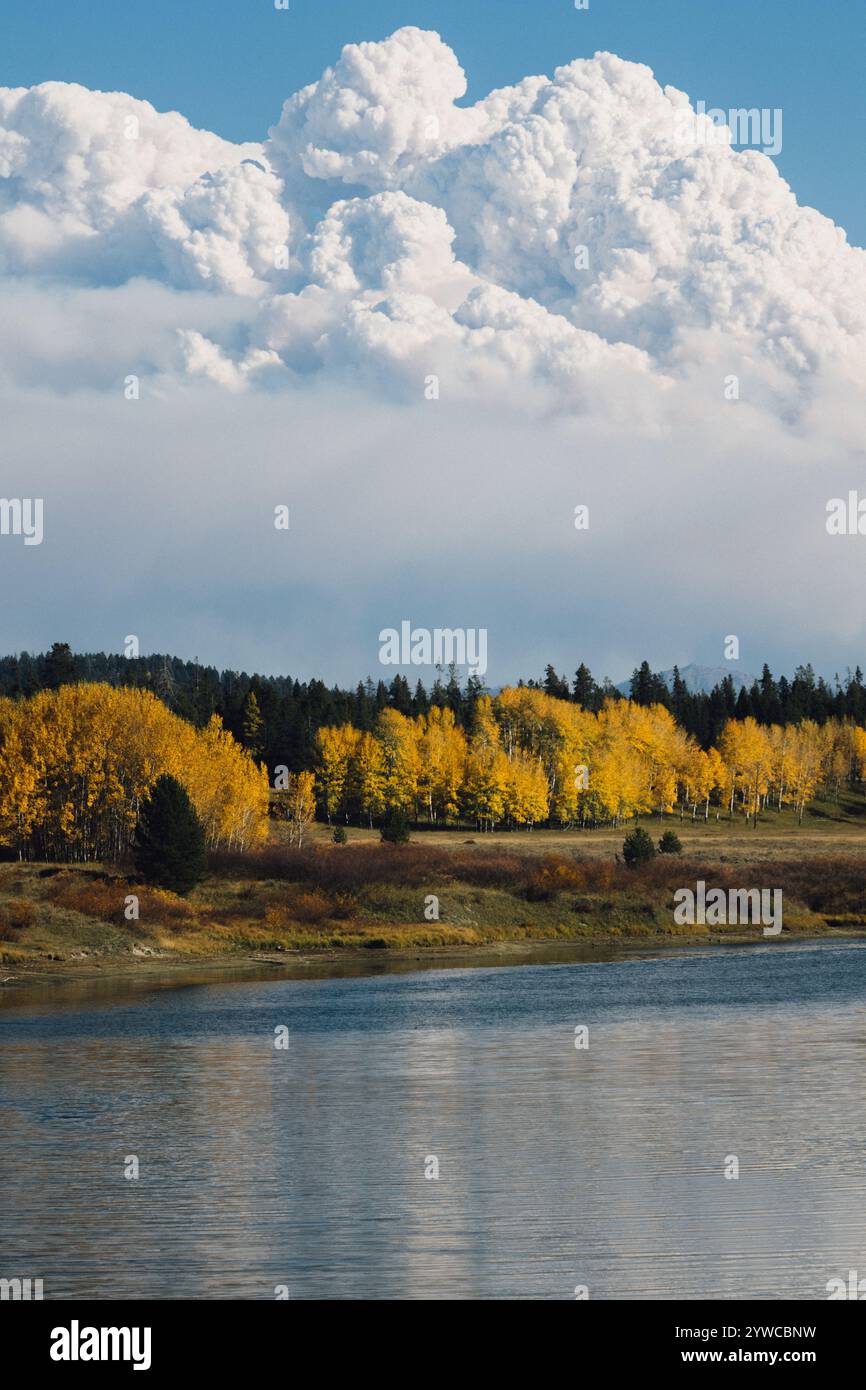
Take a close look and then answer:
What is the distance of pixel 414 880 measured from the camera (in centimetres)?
9981

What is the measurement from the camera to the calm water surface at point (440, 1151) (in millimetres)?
20984

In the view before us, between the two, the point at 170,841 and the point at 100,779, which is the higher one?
the point at 100,779

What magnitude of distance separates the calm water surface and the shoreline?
16.7m

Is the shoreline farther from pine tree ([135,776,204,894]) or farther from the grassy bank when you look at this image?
pine tree ([135,776,204,894])

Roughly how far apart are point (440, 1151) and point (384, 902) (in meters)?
67.7

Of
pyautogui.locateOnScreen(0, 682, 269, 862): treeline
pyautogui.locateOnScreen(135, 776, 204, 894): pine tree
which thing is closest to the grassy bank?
pyautogui.locateOnScreen(135, 776, 204, 894): pine tree

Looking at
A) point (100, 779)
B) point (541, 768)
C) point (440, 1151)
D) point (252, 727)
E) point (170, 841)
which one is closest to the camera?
point (440, 1151)

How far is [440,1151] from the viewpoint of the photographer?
3039 centimetres

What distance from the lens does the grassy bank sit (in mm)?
84062

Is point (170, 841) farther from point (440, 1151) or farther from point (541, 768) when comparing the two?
point (541, 768)

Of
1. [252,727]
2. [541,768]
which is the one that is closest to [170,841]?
[541,768]
